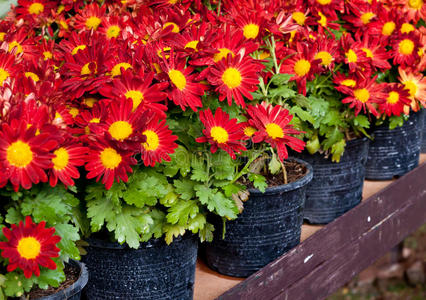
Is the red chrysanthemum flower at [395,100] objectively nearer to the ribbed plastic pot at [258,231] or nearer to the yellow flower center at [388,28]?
the yellow flower center at [388,28]

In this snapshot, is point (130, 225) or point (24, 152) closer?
point (24, 152)

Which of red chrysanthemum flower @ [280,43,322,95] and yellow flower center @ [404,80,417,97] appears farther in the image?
yellow flower center @ [404,80,417,97]

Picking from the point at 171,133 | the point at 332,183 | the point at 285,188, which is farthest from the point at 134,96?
the point at 332,183

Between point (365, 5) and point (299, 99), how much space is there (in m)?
0.64

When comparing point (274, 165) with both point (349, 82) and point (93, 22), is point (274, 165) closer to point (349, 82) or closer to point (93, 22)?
point (349, 82)

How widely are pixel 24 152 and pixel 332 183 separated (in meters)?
1.30

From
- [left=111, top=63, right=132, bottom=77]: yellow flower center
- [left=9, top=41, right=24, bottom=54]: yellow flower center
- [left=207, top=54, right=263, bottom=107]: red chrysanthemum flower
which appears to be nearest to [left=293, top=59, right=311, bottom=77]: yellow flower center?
[left=207, top=54, right=263, bottom=107]: red chrysanthemum flower

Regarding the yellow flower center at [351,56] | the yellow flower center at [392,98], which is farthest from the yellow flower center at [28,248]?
the yellow flower center at [392,98]

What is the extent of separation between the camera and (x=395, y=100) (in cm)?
213

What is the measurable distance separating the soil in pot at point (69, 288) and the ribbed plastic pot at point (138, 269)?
0.12 meters

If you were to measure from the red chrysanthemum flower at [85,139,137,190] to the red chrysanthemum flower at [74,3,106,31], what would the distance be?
82 centimetres

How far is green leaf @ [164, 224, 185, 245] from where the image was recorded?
4.70 ft

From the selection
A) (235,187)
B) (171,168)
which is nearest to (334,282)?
(235,187)

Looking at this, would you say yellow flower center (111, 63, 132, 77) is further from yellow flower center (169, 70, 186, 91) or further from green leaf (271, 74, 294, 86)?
green leaf (271, 74, 294, 86)
